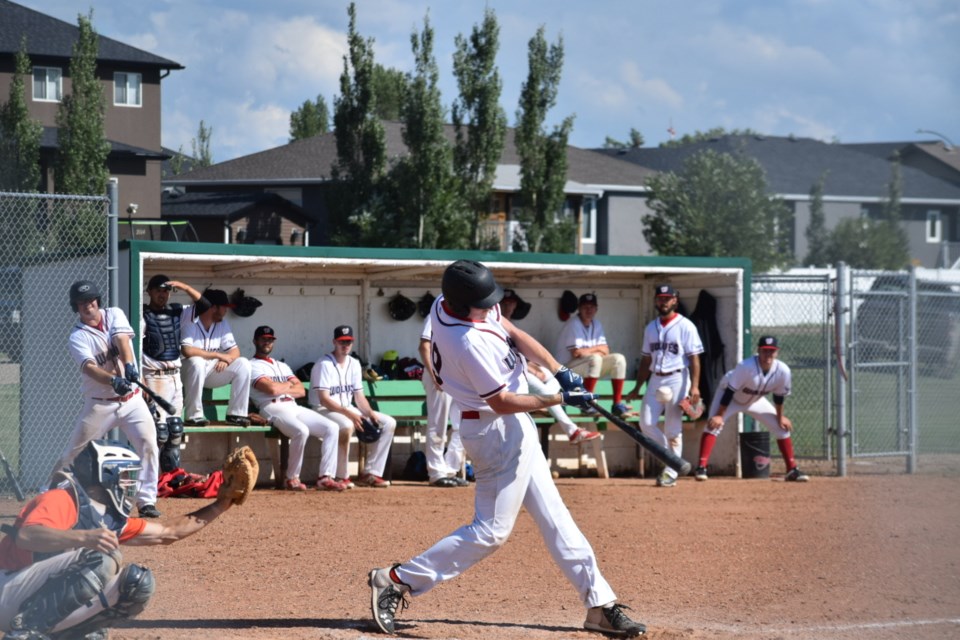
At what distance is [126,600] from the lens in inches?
194

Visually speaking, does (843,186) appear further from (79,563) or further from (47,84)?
(79,563)

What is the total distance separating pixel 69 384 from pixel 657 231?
24061 mm

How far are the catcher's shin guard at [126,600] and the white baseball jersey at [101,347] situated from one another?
389 centimetres

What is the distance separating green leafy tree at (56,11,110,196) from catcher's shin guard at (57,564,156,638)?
67.1 ft

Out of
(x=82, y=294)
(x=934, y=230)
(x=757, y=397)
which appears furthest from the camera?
(x=934, y=230)

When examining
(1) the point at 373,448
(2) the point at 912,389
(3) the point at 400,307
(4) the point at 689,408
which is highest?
(3) the point at 400,307

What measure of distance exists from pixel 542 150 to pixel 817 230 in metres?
9.41

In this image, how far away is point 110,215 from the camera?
909 cm

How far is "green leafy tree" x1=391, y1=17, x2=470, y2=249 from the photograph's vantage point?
96.7 feet

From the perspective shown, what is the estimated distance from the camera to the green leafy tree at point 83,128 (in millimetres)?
24328

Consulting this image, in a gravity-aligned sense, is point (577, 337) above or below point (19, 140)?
below

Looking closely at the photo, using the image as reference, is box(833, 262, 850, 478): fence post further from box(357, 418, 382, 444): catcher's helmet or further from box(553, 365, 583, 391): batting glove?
box(553, 365, 583, 391): batting glove

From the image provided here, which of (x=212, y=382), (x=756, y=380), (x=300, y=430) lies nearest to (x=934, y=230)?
(x=756, y=380)

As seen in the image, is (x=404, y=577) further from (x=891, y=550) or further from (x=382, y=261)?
(x=382, y=261)
